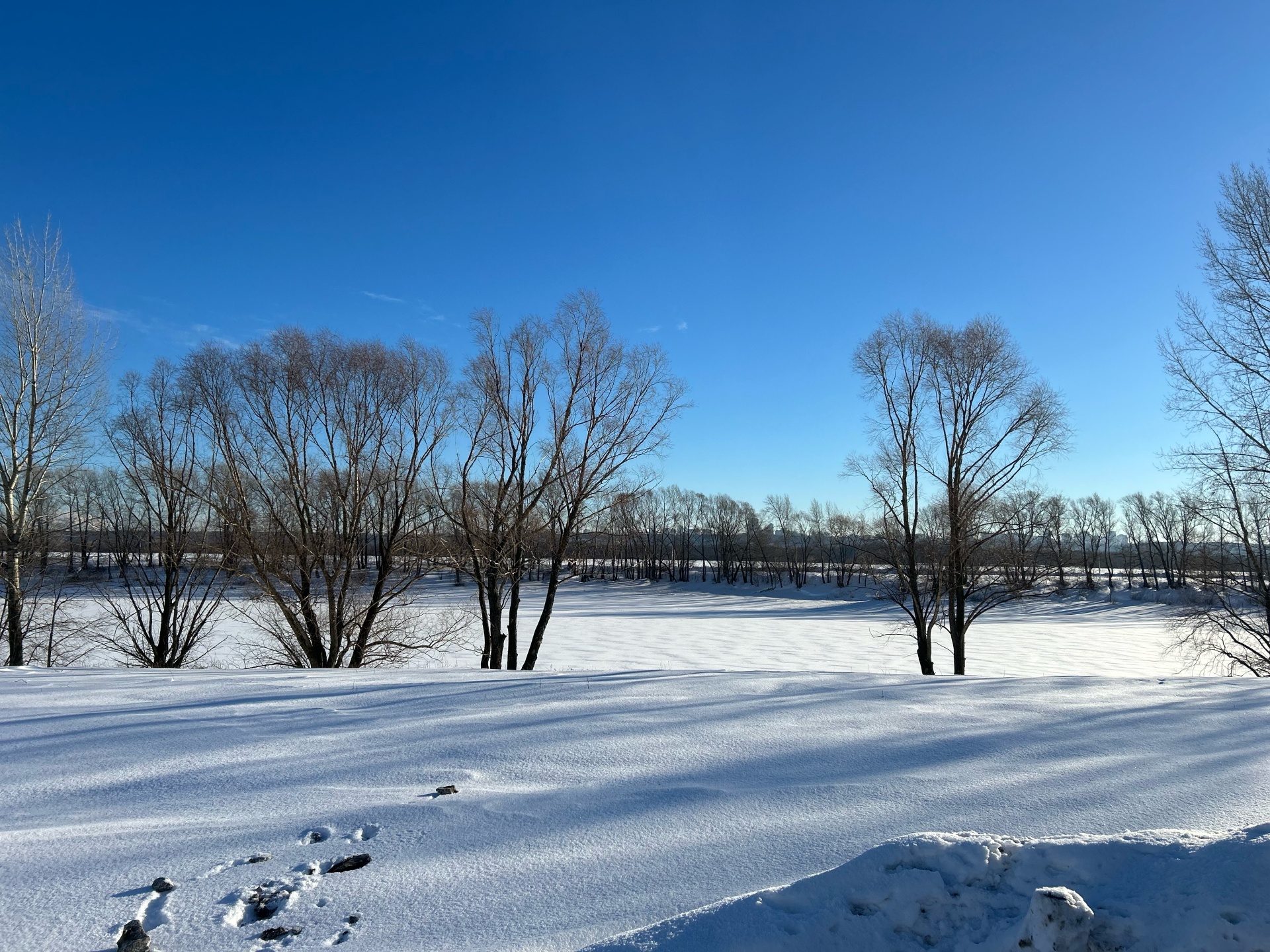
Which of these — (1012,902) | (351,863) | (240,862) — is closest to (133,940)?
(240,862)

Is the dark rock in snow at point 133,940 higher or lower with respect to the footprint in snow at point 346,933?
higher

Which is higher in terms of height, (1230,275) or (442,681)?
(1230,275)

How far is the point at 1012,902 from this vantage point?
213cm

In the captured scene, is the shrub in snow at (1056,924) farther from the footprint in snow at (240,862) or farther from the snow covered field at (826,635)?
the snow covered field at (826,635)

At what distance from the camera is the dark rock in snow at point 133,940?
2143 millimetres

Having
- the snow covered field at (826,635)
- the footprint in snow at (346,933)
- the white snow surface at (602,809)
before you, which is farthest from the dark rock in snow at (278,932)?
the snow covered field at (826,635)

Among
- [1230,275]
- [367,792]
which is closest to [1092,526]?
[1230,275]

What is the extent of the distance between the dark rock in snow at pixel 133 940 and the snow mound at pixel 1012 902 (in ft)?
4.91

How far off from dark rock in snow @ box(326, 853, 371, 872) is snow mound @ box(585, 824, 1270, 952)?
4.02 ft

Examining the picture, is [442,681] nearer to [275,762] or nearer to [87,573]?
[275,762]

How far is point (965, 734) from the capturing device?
4.64 m

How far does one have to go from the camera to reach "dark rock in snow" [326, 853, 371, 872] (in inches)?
106

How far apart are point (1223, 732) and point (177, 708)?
7866 mm

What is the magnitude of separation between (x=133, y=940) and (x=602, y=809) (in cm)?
190
